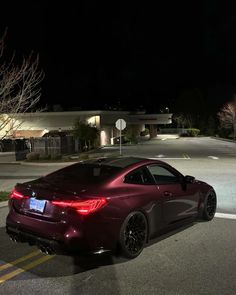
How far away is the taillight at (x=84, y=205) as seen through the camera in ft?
18.1

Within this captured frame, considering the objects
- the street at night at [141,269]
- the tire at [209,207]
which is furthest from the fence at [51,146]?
the street at night at [141,269]

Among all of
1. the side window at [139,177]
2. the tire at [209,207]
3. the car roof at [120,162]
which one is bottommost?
the tire at [209,207]

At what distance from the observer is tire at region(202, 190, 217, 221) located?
804 cm

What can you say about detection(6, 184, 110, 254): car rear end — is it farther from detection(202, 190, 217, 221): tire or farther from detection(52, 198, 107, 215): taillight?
detection(202, 190, 217, 221): tire

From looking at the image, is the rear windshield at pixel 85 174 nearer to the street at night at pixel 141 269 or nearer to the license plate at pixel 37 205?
the license plate at pixel 37 205

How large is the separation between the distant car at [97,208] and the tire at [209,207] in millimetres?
968

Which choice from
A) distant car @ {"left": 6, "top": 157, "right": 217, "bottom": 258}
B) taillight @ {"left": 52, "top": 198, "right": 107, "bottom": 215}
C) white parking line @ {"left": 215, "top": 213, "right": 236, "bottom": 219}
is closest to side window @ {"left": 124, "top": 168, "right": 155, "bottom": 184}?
distant car @ {"left": 6, "top": 157, "right": 217, "bottom": 258}

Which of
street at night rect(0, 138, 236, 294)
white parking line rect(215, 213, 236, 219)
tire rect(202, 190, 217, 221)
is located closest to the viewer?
street at night rect(0, 138, 236, 294)

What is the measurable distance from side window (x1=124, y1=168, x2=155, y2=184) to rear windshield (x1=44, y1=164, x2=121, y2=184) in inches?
8.1

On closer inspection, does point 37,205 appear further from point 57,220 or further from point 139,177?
point 139,177

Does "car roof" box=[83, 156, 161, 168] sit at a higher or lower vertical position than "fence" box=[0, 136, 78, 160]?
higher

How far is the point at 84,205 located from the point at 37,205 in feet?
2.38

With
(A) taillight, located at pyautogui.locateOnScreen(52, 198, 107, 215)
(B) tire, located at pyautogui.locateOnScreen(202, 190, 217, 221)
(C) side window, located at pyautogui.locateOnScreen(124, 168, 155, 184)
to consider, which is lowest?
(B) tire, located at pyautogui.locateOnScreen(202, 190, 217, 221)

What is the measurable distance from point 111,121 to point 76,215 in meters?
51.2
